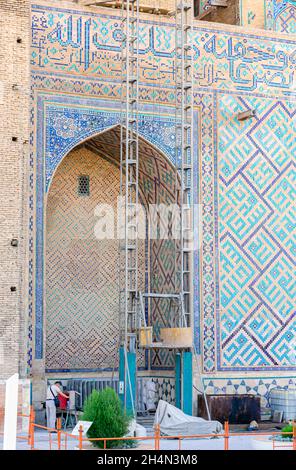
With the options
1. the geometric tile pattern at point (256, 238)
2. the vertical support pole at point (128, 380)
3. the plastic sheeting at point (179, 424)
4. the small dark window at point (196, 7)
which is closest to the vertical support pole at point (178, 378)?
the vertical support pole at point (128, 380)

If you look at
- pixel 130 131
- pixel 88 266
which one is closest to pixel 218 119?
pixel 130 131

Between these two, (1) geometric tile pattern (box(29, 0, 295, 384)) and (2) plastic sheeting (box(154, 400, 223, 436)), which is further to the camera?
(1) geometric tile pattern (box(29, 0, 295, 384))

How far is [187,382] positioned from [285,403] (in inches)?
66.4

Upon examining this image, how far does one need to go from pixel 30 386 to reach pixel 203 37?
18.6ft

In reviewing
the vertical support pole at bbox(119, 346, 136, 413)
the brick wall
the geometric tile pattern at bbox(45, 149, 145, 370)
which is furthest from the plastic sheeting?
the geometric tile pattern at bbox(45, 149, 145, 370)

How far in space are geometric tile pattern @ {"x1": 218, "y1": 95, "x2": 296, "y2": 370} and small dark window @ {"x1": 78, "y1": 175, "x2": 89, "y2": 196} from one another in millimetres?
2065

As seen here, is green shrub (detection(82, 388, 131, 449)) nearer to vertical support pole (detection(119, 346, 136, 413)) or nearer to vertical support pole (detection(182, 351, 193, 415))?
vertical support pole (detection(119, 346, 136, 413))

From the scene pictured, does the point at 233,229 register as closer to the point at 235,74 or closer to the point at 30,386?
the point at 235,74

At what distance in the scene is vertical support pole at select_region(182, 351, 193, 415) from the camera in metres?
13.4

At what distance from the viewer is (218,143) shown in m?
15.1

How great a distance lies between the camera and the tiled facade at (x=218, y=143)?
14141 millimetres

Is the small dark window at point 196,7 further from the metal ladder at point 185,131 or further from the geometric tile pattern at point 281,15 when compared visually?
the metal ladder at point 185,131

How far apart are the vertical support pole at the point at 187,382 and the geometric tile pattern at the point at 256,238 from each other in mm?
1101
